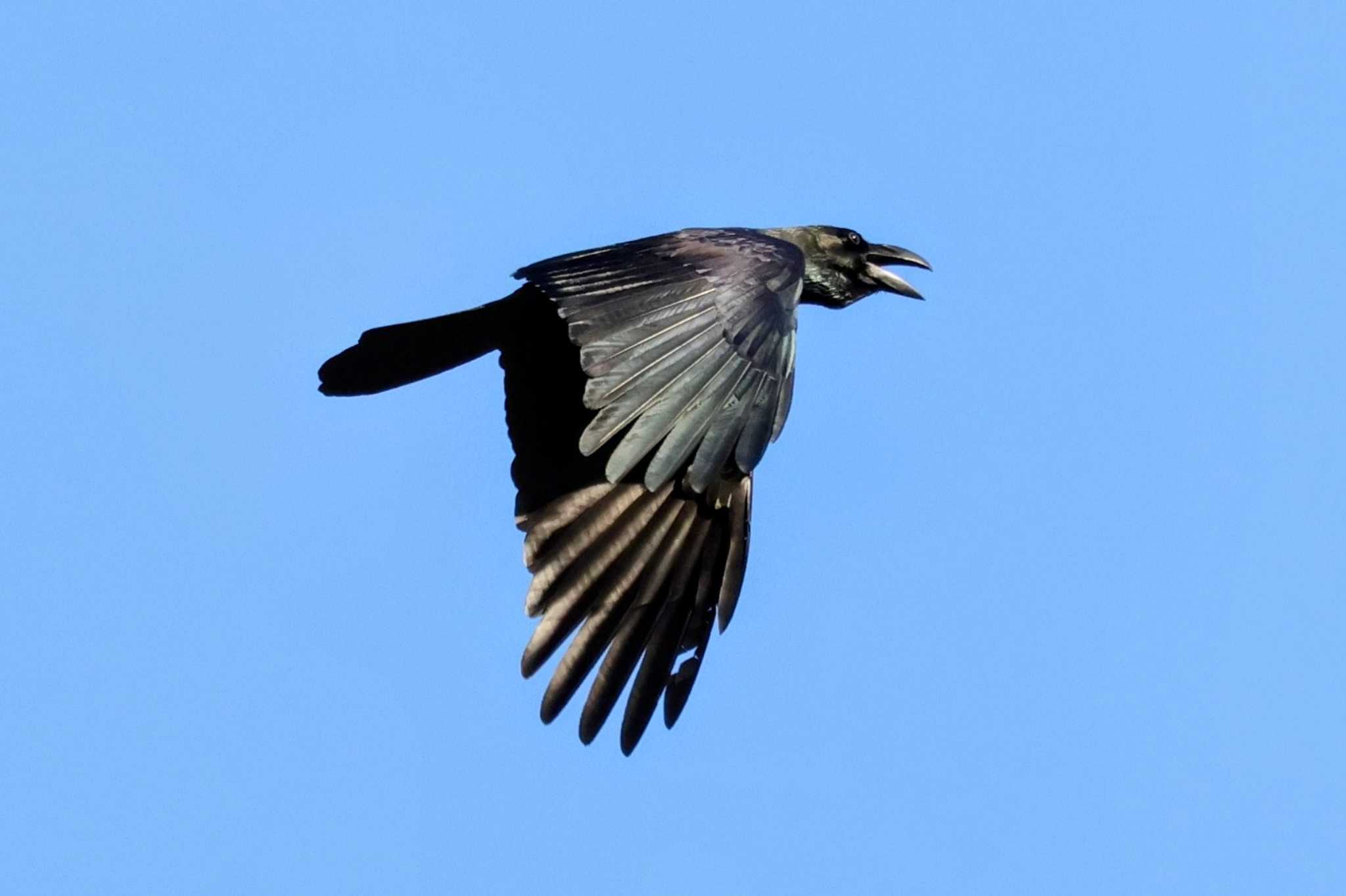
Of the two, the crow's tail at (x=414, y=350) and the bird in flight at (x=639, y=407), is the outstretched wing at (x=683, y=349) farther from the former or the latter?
the crow's tail at (x=414, y=350)

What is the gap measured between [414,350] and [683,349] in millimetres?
2535

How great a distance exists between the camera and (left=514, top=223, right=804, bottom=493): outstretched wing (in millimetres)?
8352

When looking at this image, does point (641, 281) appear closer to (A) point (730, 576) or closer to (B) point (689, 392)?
(B) point (689, 392)

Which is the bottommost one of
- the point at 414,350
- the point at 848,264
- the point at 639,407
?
the point at 639,407

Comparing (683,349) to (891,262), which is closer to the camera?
(683,349)

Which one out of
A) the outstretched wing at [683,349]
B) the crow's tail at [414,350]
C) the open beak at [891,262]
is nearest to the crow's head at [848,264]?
the open beak at [891,262]

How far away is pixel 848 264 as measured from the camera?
11.7 meters

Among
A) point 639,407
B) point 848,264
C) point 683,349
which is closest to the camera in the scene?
point 639,407

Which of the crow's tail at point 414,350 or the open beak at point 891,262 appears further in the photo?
the open beak at point 891,262

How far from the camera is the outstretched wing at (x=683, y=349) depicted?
27.4 ft

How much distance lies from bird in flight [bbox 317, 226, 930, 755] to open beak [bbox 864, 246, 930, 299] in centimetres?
1

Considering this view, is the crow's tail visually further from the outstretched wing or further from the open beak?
the open beak

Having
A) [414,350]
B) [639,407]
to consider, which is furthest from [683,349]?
[414,350]

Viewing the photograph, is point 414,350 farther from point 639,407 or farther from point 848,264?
point 639,407
